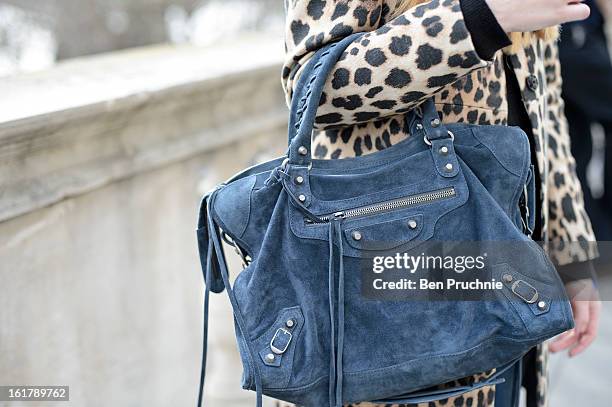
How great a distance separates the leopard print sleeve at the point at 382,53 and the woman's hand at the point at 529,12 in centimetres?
6

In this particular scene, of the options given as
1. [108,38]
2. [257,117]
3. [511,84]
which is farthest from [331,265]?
[108,38]

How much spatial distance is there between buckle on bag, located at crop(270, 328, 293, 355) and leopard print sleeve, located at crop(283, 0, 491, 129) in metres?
0.37

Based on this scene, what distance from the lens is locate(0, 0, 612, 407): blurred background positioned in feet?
6.52

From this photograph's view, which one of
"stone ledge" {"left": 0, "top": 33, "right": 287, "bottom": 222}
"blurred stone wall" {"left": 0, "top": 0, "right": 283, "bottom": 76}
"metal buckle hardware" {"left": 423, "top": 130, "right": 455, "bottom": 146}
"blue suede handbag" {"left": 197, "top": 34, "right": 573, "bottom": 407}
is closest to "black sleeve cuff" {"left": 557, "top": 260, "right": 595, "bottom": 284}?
"blue suede handbag" {"left": 197, "top": 34, "right": 573, "bottom": 407}

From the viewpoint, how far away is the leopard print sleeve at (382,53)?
1.32 metres

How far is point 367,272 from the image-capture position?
135cm

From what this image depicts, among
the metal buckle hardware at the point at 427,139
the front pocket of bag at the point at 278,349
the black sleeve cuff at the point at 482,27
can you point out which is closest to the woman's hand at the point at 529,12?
the black sleeve cuff at the point at 482,27

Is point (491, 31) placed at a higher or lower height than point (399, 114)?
higher

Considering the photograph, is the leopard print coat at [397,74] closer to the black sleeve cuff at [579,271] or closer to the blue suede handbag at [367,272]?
the blue suede handbag at [367,272]

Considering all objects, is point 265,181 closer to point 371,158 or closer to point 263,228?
point 263,228

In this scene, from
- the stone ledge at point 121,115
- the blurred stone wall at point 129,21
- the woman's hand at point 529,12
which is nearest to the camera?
the woman's hand at point 529,12

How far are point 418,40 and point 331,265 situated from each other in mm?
379

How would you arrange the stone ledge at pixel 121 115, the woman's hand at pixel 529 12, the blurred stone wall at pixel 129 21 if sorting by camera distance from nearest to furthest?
1. the woman's hand at pixel 529 12
2. the stone ledge at pixel 121 115
3. the blurred stone wall at pixel 129 21

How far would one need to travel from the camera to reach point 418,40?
1.33 meters
